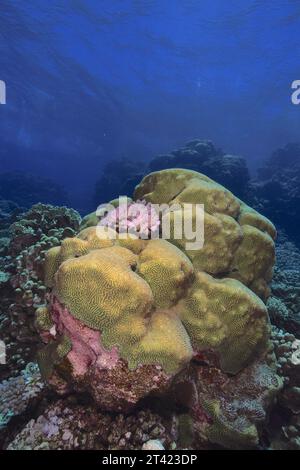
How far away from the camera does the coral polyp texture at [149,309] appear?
297cm

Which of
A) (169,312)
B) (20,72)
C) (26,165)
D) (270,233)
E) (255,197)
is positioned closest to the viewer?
(169,312)

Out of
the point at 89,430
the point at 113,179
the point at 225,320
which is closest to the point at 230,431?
the point at 225,320

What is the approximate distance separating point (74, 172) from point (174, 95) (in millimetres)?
52375

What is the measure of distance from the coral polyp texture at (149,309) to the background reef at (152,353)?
1 cm

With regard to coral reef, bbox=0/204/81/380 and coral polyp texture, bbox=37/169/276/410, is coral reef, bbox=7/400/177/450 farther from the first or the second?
coral reef, bbox=0/204/81/380

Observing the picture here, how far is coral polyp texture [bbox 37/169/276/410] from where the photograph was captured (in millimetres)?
2969

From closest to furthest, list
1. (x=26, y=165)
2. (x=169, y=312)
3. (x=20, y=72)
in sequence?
(x=169, y=312), (x=20, y=72), (x=26, y=165)

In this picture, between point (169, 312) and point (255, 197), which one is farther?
point (255, 197)

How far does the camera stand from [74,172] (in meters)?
81.7

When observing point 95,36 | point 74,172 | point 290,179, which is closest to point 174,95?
point 95,36

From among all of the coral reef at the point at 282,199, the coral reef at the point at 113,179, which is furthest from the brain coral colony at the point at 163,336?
the coral reef at the point at 113,179

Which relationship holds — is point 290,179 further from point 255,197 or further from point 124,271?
point 124,271
